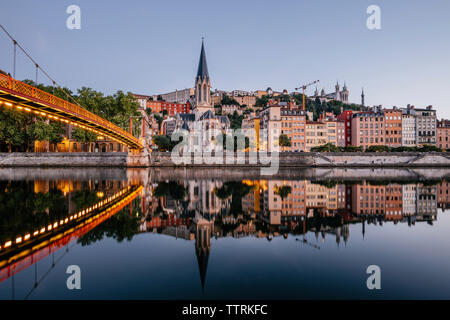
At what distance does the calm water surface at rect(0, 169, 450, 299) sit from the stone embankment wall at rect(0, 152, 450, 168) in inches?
1549

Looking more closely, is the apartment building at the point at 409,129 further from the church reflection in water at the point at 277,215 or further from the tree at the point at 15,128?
the tree at the point at 15,128

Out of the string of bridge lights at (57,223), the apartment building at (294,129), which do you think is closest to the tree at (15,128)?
the string of bridge lights at (57,223)

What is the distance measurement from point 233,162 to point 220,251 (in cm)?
4661

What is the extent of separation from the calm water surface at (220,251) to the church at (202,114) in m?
69.0

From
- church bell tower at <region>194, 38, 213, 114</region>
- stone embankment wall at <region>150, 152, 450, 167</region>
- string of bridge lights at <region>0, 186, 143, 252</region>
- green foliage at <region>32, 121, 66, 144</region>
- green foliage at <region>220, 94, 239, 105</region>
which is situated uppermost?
green foliage at <region>220, 94, 239, 105</region>

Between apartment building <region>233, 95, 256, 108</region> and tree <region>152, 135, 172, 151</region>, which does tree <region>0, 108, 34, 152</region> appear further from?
apartment building <region>233, 95, 256, 108</region>

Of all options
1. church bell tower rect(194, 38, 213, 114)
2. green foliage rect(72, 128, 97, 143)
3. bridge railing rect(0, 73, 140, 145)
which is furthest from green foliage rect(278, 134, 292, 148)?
bridge railing rect(0, 73, 140, 145)

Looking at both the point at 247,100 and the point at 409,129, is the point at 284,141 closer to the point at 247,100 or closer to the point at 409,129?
the point at 409,129

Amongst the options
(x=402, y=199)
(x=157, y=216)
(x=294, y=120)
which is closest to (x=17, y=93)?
(x=157, y=216)

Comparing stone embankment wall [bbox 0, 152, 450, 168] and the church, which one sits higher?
the church

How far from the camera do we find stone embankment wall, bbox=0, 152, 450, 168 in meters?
50.2

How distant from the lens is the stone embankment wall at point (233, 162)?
5025 centimetres

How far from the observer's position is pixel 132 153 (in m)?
51.0

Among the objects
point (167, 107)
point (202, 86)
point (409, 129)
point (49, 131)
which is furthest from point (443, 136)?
point (167, 107)
